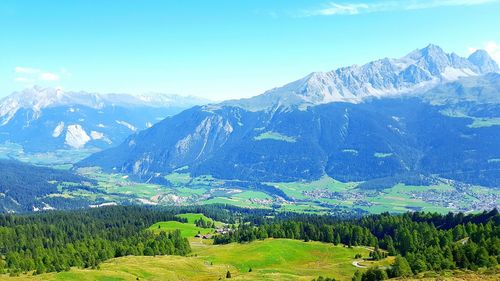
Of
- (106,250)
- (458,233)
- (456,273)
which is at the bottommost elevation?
(106,250)

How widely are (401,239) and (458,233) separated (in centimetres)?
2036

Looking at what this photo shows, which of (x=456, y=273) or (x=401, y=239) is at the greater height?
(x=456, y=273)

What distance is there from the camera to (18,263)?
174 metres

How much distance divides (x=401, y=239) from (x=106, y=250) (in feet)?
355

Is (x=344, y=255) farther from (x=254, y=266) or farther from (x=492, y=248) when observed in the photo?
(x=492, y=248)

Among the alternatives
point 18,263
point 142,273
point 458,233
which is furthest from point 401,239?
point 18,263

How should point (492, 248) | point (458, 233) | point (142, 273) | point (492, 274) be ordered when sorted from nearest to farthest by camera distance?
point (492, 274) < point (492, 248) < point (142, 273) < point (458, 233)

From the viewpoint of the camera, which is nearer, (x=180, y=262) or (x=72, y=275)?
(x=72, y=275)

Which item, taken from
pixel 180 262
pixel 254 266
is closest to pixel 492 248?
pixel 254 266

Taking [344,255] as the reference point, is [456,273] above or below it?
above

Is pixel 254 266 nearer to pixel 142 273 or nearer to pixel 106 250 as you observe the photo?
pixel 142 273

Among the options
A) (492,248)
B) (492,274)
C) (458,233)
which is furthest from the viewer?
(458,233)

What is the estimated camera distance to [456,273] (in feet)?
313

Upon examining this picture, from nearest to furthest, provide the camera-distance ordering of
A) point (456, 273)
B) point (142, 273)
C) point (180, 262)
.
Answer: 1. point (456, 273)
2. point (142, 273)
3. point (180, 262)
